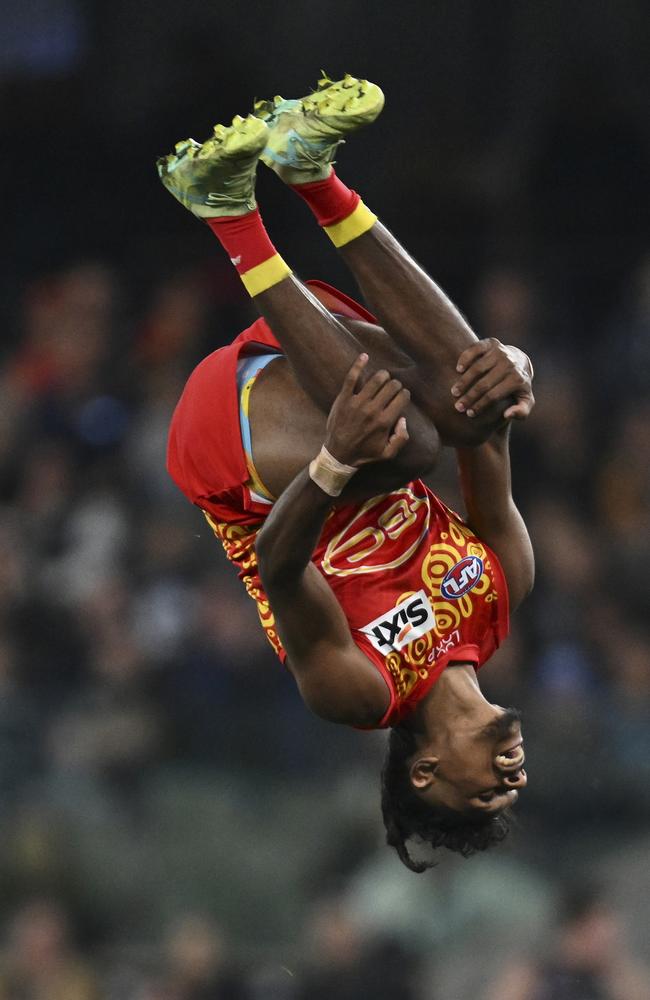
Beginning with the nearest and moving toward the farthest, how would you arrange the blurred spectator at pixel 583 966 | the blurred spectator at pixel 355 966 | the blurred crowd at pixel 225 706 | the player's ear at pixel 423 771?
1. the player's ear at pixel 423 771
2. the blurred spectator at pixel 583 966
3. the blurred spectator at pixel 355 966
4. the blurred crowd at pixel 225 706

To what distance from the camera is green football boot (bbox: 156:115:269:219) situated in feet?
13.1

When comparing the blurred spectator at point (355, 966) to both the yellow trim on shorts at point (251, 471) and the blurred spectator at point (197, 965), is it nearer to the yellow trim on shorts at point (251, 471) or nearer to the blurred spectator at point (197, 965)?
the blurred spectator at point (197, 965)

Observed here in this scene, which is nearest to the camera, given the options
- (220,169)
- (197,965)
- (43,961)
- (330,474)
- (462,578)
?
(330,474)

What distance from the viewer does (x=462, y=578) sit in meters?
4.39

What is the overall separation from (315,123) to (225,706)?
3.83 metres

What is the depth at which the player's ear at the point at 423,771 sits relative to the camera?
14.6ft

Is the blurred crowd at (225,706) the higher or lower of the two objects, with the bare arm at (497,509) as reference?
lower

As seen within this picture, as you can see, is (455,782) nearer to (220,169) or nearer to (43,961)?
(220,169)

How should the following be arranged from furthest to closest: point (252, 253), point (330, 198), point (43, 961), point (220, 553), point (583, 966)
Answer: point (220, 553), point (43, 961), point (583, 966), point (330, 198), point (252, 253)

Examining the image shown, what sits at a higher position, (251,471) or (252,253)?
(252,253)

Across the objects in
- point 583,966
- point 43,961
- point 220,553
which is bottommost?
point 583,966

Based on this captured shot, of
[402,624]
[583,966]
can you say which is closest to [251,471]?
[402,624]

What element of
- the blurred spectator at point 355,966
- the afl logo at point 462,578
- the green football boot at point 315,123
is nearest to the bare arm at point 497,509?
the afl logo at point 462,578

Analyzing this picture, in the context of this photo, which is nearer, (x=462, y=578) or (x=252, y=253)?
(x=252, y=253)
